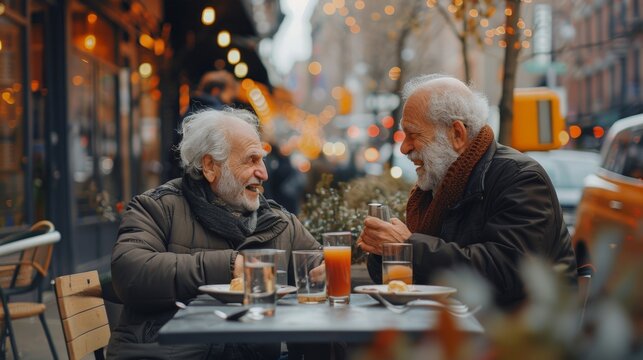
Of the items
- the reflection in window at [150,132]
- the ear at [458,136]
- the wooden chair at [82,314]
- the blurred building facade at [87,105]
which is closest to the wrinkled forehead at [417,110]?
the ear at [458,136]

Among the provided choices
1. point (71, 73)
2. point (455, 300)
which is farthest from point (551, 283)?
point (71, 73)

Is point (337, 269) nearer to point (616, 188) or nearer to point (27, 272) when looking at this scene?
point (27, 272)

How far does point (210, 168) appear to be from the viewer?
3.96m

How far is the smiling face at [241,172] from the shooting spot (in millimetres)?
3885

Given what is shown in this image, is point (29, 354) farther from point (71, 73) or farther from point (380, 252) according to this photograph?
point (71, 73)

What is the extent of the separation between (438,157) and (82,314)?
5.07 feet

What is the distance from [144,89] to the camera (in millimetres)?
15133

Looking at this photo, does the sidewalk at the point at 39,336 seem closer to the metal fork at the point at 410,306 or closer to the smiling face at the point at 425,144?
the smiling face at the point at 425,144

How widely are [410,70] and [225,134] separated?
25.2m

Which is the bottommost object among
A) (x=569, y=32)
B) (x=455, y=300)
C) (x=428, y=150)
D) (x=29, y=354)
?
(x=29, y=354)

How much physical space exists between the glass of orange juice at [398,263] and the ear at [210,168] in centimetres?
104

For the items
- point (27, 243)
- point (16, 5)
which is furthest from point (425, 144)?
point (16, 5)

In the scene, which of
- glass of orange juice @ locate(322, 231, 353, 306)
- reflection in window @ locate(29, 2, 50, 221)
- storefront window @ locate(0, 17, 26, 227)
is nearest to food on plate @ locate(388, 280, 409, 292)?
glass of orange juice @ locate(322, 231, 353, 306)

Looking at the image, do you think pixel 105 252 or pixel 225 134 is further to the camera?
pixel 105 252
